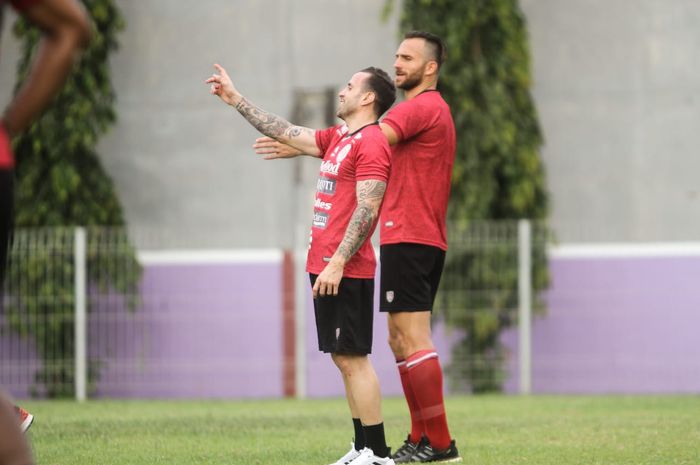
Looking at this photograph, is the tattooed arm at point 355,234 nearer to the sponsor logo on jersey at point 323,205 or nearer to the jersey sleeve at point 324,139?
the sponsor logo on jersey at point 323,205

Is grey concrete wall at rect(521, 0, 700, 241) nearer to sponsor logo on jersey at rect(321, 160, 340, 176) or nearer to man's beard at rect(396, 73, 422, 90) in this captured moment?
man's beard at rect(396, 73, 422, 90)

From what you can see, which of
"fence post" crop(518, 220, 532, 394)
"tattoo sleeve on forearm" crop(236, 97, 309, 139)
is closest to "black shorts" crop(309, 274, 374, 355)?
"tattoo sleeve on forearm" crop(236, 97, 309, 139)

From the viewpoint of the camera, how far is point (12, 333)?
14.5m

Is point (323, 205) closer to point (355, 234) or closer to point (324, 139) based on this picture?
point (355, 234)

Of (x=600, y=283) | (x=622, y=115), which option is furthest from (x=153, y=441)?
(x=622, y=115)

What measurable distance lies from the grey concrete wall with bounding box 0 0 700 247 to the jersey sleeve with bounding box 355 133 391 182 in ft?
29.0

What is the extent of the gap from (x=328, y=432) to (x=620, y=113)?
810 cm

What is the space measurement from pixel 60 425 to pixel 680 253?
26.3 feet

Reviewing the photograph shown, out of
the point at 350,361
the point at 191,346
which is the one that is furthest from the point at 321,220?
the point at 191,346

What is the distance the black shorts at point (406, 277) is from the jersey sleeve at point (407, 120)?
569mm

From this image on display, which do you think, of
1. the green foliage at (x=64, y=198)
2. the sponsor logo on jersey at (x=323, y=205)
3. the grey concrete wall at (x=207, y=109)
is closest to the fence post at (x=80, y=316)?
the green foliage at (x=64, y=198)

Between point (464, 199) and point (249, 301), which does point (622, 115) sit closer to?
point (464, 199)

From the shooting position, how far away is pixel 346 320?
5.81 metres

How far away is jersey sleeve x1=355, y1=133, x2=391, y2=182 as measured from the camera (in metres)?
5.77
